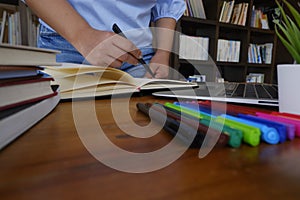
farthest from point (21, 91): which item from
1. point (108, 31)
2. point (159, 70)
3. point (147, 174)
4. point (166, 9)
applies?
point (166, 9)

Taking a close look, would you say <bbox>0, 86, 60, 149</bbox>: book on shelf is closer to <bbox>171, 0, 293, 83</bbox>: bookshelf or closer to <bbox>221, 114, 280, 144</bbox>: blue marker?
<bbox>221, 114, 280, 144</bbox>: blue marker

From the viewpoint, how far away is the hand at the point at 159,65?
826mm

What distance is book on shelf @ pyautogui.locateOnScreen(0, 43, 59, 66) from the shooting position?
22cm

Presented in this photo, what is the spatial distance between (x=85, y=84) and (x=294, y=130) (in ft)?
1.11

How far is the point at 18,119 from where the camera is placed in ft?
0.67

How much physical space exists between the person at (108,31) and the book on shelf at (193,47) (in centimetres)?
89

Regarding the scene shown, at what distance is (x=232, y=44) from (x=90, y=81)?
6.48 ft

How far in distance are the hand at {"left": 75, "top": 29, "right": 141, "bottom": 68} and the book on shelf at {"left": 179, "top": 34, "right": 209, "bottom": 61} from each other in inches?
53.2

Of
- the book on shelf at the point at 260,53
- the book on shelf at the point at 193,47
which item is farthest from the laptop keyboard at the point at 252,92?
the book on shelf at the point at 260,53

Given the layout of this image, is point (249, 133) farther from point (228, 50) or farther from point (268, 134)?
point (228, 50)

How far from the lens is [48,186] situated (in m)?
0.12

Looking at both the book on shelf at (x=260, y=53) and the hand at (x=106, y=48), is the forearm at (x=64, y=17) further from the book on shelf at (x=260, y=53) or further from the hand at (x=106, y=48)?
the book on shelf at (x=260, y=53)

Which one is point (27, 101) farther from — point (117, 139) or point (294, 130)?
point (294, 130)

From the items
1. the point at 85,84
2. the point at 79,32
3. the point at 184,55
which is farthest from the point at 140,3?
the point at 184,55
